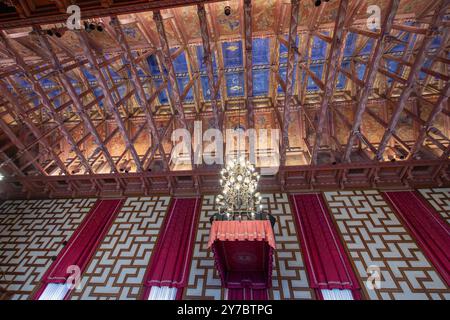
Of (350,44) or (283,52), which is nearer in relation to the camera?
(350,44)

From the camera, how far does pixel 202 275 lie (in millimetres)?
5125

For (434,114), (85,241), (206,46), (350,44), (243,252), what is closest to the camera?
(243,252)

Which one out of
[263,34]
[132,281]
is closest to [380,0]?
[263,34]

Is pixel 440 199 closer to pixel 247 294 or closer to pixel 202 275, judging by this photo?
pixel 247 294

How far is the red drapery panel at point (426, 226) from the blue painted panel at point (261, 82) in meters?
5.52

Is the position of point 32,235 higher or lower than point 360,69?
lower

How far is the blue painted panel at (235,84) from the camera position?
312 inches

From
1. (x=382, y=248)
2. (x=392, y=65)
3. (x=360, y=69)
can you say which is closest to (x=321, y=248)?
(x=382, y=248)

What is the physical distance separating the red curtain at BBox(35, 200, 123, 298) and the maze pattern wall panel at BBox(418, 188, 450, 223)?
9797 mm

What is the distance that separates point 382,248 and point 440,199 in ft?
9.64
